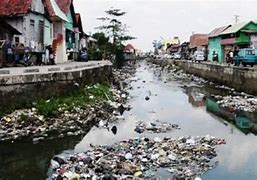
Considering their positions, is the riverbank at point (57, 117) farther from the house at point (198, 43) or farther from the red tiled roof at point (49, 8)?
the house at point (198, 43)

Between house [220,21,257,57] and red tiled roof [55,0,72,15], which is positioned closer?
red tiled roof [55,0,72,15]

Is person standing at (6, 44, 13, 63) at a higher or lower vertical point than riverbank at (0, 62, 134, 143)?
higher

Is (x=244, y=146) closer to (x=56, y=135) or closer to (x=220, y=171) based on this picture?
(x=220, y=171)

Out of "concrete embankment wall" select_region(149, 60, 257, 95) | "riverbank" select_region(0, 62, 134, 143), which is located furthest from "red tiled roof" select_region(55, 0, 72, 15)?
"riverbank" select_region(0, 62, 134, 143)

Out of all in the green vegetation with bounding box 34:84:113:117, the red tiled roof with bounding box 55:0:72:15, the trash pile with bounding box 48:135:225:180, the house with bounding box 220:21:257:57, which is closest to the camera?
the trash pile with bounding box 48:135:225:180

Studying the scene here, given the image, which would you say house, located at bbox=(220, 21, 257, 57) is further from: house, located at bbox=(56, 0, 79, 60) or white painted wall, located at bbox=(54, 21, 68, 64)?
white painted wall, located at bbox=(54, 21, 68, 64)

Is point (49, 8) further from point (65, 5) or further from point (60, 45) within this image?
point (65, 5)

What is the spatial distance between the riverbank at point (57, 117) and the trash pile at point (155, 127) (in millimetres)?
1333

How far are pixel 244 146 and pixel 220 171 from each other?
9.69 feet

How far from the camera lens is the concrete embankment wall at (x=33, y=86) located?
14844 millimetres

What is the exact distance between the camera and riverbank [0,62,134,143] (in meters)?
13.4

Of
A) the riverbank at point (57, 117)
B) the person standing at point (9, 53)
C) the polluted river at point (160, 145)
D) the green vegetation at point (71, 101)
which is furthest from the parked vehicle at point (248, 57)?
the person standing at point (9, 53)

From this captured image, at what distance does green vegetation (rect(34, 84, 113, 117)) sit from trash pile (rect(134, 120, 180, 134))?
2626 mm

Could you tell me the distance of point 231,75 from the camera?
28.8 metres
